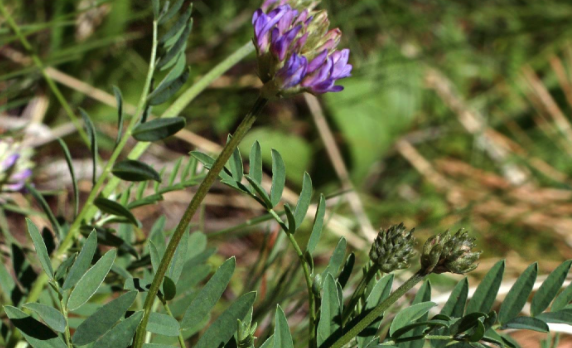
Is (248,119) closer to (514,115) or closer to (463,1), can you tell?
(463,1)

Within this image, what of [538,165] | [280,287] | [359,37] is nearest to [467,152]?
[538,165]

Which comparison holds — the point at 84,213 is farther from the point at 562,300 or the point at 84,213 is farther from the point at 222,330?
the point at 562,300

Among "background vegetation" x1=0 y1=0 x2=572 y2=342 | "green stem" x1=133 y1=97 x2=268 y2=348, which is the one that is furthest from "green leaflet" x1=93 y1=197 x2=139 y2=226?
"background vegetation" x1=0 y1=0 x2=572 y2=342

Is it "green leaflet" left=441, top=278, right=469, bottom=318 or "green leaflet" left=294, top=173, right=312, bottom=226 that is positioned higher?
"green leaflet" left=294, top=173, right=312, bottom=226

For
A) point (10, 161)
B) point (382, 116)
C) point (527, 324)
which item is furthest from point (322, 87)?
point (382, 116)

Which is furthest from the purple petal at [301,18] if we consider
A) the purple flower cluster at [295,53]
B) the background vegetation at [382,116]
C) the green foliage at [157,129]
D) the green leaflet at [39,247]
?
the background vegetation at [382,116]

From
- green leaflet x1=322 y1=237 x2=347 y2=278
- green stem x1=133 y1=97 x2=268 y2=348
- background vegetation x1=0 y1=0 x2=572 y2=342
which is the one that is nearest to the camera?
green stem x1=133 y1=97 x2=268 y2=348

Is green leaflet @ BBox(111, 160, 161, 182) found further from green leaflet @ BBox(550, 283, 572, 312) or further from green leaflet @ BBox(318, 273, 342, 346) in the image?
green leaflet @ BBox(550, 283, 572, 312)
